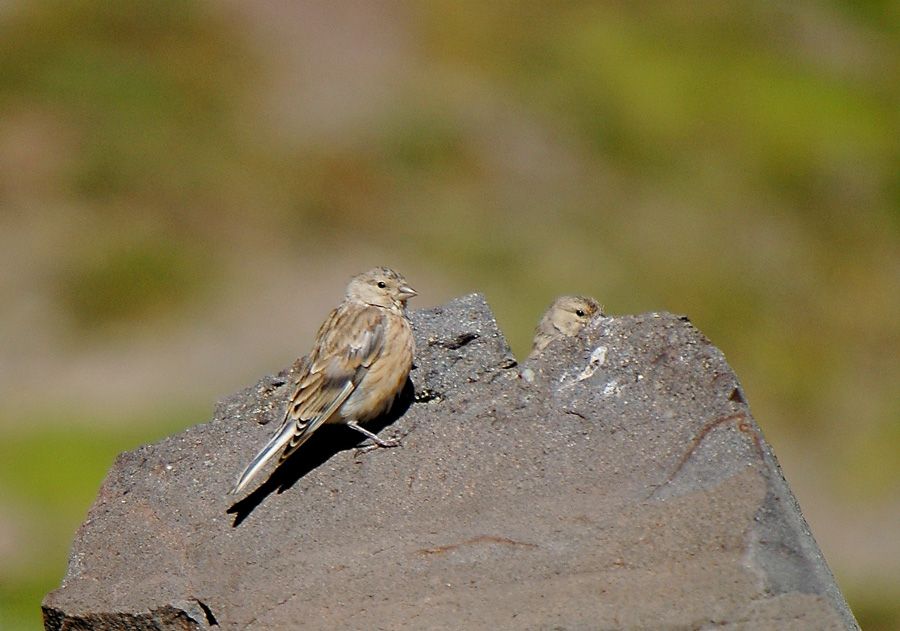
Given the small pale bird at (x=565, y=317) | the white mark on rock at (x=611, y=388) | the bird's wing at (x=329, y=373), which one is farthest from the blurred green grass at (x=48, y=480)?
the white mark on rock at (x=611, y=388)

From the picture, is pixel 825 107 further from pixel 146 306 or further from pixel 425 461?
pixel 425 461

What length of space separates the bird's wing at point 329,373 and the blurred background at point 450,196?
19.8 ft

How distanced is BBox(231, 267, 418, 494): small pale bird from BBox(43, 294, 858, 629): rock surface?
12 cm

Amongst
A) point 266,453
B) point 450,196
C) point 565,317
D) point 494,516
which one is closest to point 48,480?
point 565,317

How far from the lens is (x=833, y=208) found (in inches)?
797

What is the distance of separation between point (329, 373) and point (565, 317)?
1.91 meters

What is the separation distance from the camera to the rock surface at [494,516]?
5930 mm

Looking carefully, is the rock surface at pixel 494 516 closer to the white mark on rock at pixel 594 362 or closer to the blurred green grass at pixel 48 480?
the white mark on rock at pixel 594 362

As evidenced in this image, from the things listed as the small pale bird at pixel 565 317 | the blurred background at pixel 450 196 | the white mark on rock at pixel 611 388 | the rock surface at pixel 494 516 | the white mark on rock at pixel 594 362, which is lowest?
the rock surface at pixel 494 516

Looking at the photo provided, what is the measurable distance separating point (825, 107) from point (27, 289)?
11.4 metres

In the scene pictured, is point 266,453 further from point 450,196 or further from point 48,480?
point 450,196

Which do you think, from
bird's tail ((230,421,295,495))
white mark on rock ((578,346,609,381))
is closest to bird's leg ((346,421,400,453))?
bird's tail ((230,421,295,495))

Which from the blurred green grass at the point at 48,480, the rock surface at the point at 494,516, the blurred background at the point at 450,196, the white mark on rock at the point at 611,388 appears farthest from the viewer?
the blurred background at the point at 450,196

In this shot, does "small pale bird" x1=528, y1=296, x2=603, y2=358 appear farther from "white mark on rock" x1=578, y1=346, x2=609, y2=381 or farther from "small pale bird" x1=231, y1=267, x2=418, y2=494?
"white mark on rock" x1=578, y1=346, x2=609, y2=381
